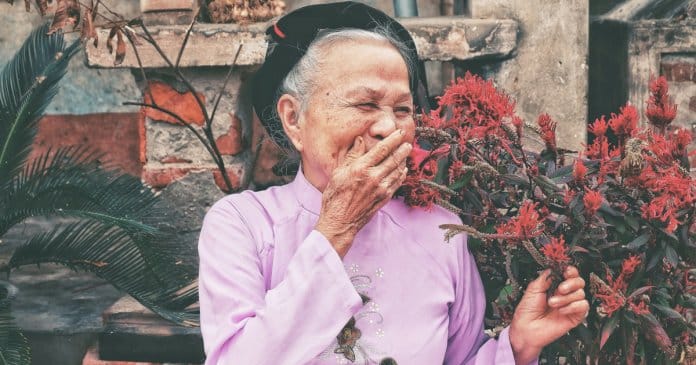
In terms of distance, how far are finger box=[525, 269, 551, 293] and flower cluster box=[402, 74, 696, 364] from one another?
37mm

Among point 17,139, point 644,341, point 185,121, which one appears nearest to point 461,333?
point 644,341

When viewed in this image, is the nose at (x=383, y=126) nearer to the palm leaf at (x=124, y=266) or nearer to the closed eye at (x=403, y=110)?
the closed eye at (x=403, y=110)

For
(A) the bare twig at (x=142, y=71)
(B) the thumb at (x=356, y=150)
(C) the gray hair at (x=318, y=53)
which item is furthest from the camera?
(A) the bare twig at (x=142, y=71)

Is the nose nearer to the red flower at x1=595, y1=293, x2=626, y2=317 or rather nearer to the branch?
the red flower at x1=595, y1=293, x2=626, y2=317

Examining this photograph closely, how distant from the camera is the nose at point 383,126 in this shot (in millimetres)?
1877

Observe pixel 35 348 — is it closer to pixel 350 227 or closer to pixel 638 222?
Result: pixel 350 227

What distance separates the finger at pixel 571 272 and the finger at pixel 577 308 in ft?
0.17

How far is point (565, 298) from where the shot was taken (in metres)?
1.70

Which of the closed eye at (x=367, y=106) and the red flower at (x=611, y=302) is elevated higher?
the closed eye at (x=367, y=106)

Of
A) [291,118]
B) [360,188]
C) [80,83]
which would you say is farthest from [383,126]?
[80,83]

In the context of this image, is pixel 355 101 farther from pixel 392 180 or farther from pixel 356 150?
pixel 392 180

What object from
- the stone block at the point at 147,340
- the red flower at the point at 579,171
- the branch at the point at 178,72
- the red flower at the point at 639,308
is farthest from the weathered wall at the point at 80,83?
the red flower at the point at 639,308

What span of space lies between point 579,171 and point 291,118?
701mm

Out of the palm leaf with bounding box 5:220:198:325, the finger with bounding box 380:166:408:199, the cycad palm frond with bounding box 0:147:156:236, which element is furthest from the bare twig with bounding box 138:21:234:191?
the finger with bounding box 380:166:408:199
